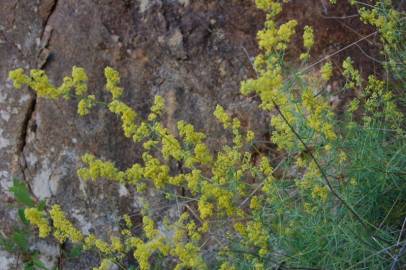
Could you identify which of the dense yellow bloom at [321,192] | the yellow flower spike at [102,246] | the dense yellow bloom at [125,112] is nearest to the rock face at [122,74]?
the yellow flower spike at [102,246]

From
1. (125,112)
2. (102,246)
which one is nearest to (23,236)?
(102,246)

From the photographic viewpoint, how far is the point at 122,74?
304cm

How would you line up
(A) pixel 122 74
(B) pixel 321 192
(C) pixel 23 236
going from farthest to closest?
1. (A) pixel 122 74
2. (C) pixel 23 236
3. (B) pixel 321 192

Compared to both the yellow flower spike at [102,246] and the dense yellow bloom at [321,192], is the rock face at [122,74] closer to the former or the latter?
the yellow flower spike at [102,246]

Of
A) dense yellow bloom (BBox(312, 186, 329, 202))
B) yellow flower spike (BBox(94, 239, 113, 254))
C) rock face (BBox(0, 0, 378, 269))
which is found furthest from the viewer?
rock face (BBox(0, 0, 378, 269))

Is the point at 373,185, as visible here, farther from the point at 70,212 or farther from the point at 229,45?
the point at 70,212

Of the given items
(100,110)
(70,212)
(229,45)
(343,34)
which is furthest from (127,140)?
(343,34)

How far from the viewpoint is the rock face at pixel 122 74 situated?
2977mm

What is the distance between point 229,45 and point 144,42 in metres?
0.37

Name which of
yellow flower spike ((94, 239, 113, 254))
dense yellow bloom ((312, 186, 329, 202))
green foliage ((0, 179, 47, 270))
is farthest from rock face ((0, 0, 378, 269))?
dense yellow bloom ((312, 186, 329, 202))

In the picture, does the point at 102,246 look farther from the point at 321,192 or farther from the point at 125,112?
the point at 321,192

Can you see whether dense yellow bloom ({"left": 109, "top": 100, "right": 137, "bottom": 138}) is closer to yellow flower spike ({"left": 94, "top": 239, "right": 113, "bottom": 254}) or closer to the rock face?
yellow flower spike ({"left": 94, "top": 239, "right": 113, "bottom": 254})

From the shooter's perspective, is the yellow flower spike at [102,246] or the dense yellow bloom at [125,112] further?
the yellow flower spike at [102,246]

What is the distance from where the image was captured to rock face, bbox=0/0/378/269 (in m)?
2.98
